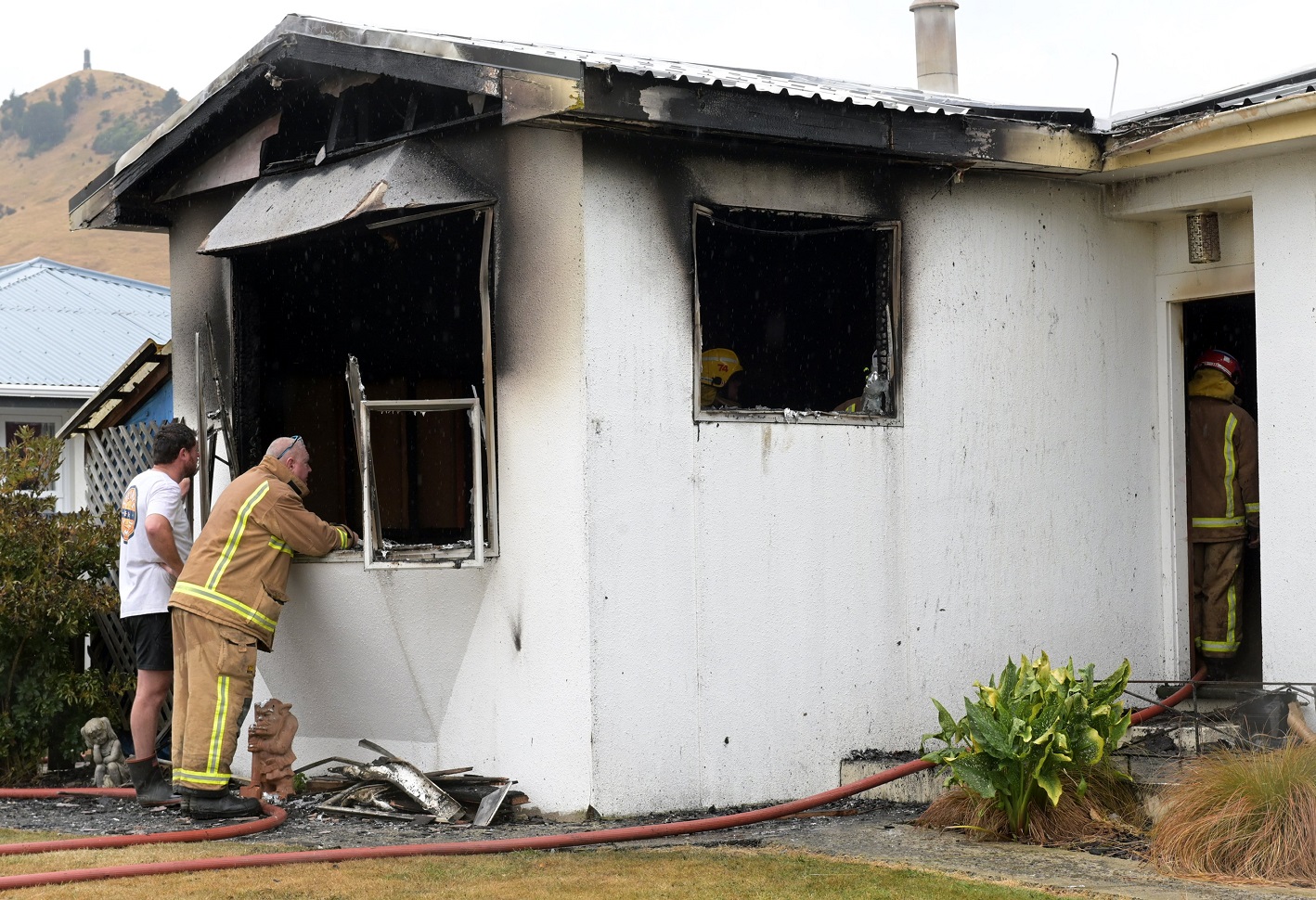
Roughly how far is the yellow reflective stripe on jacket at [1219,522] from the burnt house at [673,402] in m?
0.20

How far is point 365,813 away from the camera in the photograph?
761 centimetres

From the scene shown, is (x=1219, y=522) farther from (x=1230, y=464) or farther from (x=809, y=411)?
(x=809, y=411)

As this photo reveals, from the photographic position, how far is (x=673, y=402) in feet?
24.7

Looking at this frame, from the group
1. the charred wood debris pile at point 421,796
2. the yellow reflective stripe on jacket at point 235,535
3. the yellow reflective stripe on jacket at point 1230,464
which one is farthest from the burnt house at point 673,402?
the yellow reflective stripe on jacket at point 235,535

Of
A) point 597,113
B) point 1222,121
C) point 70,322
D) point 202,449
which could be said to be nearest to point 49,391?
point 70,322

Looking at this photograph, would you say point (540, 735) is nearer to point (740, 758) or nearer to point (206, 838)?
point (740, 758)

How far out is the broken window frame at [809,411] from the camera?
7.64 meters

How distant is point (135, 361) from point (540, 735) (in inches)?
236

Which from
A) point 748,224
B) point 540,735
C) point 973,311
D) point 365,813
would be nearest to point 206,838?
point 365,813

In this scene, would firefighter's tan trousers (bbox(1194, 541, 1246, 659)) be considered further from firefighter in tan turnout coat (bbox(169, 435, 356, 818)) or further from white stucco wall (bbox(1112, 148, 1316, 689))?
firefighter in tan turnout coat (bbox(169, 435, 356, 818))

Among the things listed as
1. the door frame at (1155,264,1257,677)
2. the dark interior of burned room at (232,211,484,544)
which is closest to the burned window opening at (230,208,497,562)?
the dark interior of burned room at (232,211,484,544)

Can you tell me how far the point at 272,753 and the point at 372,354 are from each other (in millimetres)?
3570

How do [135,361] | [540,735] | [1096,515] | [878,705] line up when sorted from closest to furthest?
[540,735]
[878,705]
[1096,515]
[135,361]

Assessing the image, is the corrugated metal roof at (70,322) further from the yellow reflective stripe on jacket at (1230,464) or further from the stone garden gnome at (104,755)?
the yellow reflective stripe on jacket at (1230,464)
